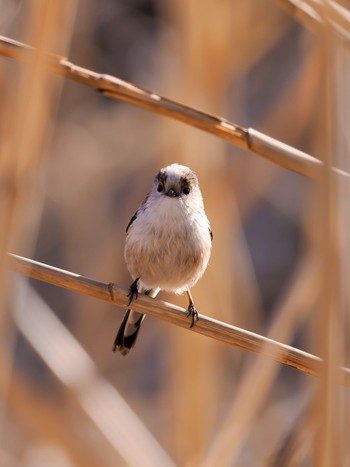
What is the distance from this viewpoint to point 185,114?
1.53 meters

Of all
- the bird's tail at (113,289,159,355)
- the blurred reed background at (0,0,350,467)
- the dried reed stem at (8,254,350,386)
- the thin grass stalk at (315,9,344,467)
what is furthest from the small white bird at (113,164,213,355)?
the thin grass stalk at (315,9,344,467)

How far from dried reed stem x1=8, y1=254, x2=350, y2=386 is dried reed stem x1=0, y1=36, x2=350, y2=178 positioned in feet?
1.15

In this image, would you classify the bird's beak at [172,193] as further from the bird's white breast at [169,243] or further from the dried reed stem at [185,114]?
the dried reed stem at [185,114]

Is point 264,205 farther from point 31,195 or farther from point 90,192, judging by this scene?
point 31,195

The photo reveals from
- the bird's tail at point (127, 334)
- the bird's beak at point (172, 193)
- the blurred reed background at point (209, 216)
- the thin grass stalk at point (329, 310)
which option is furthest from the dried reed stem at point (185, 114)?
the bird's tail at point (127, 334)

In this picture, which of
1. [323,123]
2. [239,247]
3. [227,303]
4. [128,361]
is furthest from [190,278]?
[128,361]

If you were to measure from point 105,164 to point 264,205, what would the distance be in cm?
134

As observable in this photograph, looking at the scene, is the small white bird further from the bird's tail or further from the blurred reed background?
the blurred reed background

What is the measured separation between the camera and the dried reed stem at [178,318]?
136 centimetres

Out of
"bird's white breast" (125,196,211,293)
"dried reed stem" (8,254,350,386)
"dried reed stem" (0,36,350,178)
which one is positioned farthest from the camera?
"bird's white breast" (125,196,211,293)

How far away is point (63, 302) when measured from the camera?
12.5 feet

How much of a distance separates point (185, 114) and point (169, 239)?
0.47 meters

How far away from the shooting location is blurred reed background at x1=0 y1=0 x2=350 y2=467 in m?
1.29

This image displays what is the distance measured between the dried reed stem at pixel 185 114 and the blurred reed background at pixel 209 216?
0.06 meters
